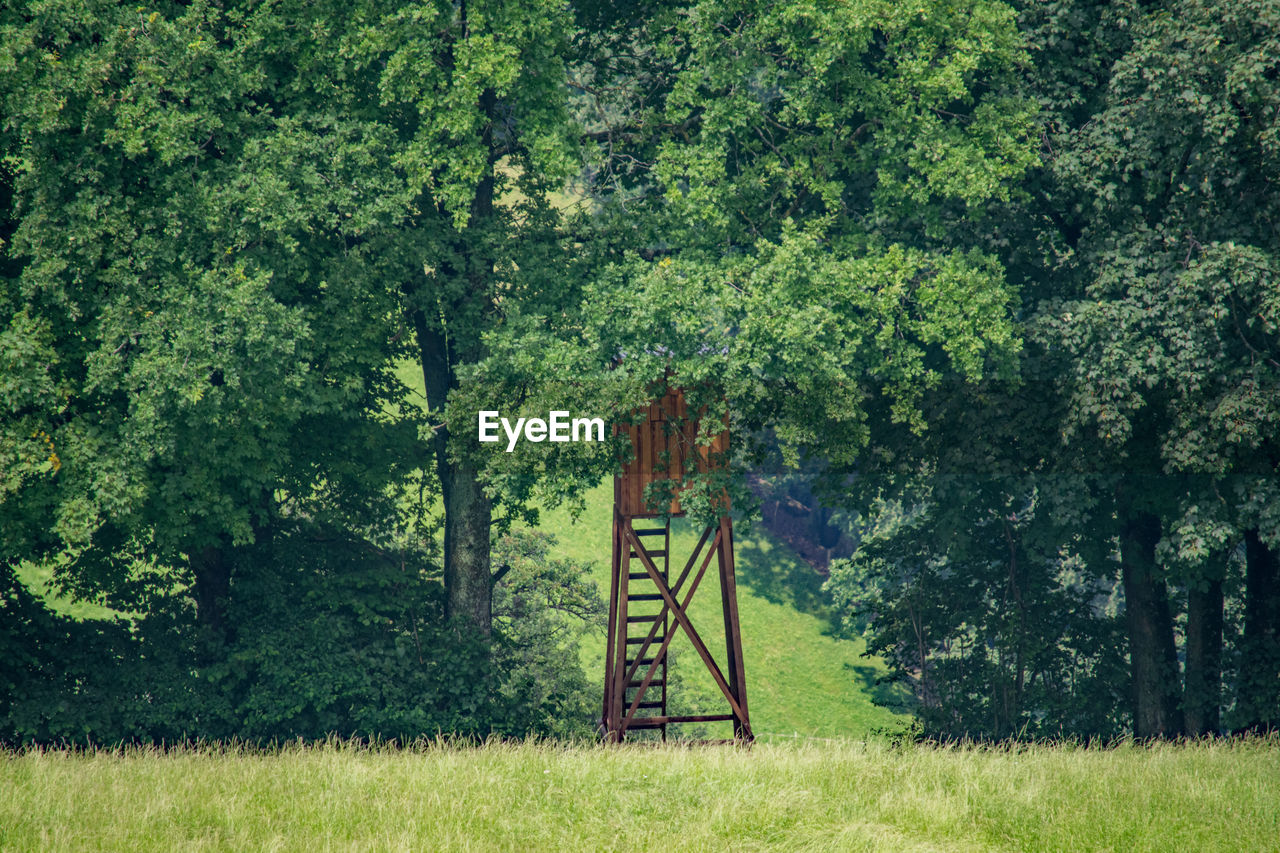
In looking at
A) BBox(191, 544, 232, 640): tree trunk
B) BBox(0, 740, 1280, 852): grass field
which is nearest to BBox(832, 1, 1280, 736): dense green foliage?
BBox(0, 740, 1280, 852): grass field

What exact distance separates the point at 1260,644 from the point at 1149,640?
202cm

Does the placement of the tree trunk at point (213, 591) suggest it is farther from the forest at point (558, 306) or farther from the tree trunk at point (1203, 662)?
the tree trunk at point (1203, 662)

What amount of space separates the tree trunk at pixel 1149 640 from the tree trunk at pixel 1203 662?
41cm

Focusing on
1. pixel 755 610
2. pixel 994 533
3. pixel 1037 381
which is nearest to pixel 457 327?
pixel 1037 381

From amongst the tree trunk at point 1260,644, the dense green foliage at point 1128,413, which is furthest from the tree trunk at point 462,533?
the tree trunk at point 1260,644

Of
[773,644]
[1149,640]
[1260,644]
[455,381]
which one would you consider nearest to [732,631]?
[455,381]

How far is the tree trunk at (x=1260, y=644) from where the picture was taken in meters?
19.5

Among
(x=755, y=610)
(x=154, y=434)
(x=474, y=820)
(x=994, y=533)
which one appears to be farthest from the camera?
(x=755, y=610)

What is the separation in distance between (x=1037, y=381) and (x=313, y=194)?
12737 mm

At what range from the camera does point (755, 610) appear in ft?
130

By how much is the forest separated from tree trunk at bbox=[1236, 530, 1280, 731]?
0.06 meters

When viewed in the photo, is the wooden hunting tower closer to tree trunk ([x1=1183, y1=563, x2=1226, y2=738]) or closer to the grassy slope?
tree trunk ([x1=1183, y1=563, x2=1226, y2=738])

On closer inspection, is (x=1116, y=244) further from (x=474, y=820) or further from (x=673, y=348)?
(x=474, y=820)

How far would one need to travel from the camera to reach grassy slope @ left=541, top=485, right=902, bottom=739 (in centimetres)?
3428
